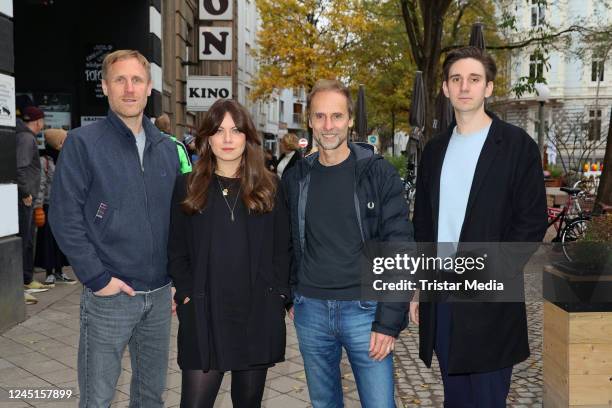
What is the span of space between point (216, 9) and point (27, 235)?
8459 mm

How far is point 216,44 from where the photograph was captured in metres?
14.0

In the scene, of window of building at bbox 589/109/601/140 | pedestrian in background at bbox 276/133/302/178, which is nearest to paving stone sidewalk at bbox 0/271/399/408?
pedestrian in background at bbox 276/133/302/178

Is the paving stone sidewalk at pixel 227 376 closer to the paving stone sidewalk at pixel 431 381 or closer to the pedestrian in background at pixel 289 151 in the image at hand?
the paving stone sidewalk at pixel 431 381

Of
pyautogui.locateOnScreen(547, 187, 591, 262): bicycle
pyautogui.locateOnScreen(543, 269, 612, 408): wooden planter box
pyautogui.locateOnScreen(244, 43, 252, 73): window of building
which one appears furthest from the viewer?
pyautogui.locateOnScreen(244, 43, 252, 73): window of building

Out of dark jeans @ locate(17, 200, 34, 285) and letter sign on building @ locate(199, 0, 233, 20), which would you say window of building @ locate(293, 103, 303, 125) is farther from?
dark jeans @ locate(17, 200, 34, 285)

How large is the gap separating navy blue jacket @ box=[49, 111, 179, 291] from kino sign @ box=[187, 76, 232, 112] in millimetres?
9940

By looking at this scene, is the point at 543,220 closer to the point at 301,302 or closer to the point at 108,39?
the point at 301,302

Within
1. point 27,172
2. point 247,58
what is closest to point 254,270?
point 27,172

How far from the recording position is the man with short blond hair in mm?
2797

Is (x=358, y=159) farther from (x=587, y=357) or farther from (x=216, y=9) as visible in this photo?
(x=216, y=9)

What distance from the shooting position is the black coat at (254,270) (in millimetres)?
2764

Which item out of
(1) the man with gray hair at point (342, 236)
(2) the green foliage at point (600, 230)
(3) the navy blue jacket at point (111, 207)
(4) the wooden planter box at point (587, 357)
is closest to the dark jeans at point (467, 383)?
(1) the man with gray hair at point (342, 236)

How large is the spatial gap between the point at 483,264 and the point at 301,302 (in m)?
0.84

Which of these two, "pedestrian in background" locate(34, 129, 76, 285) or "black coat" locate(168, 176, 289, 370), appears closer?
"black coat" locate(168, 176, 289, 370)
